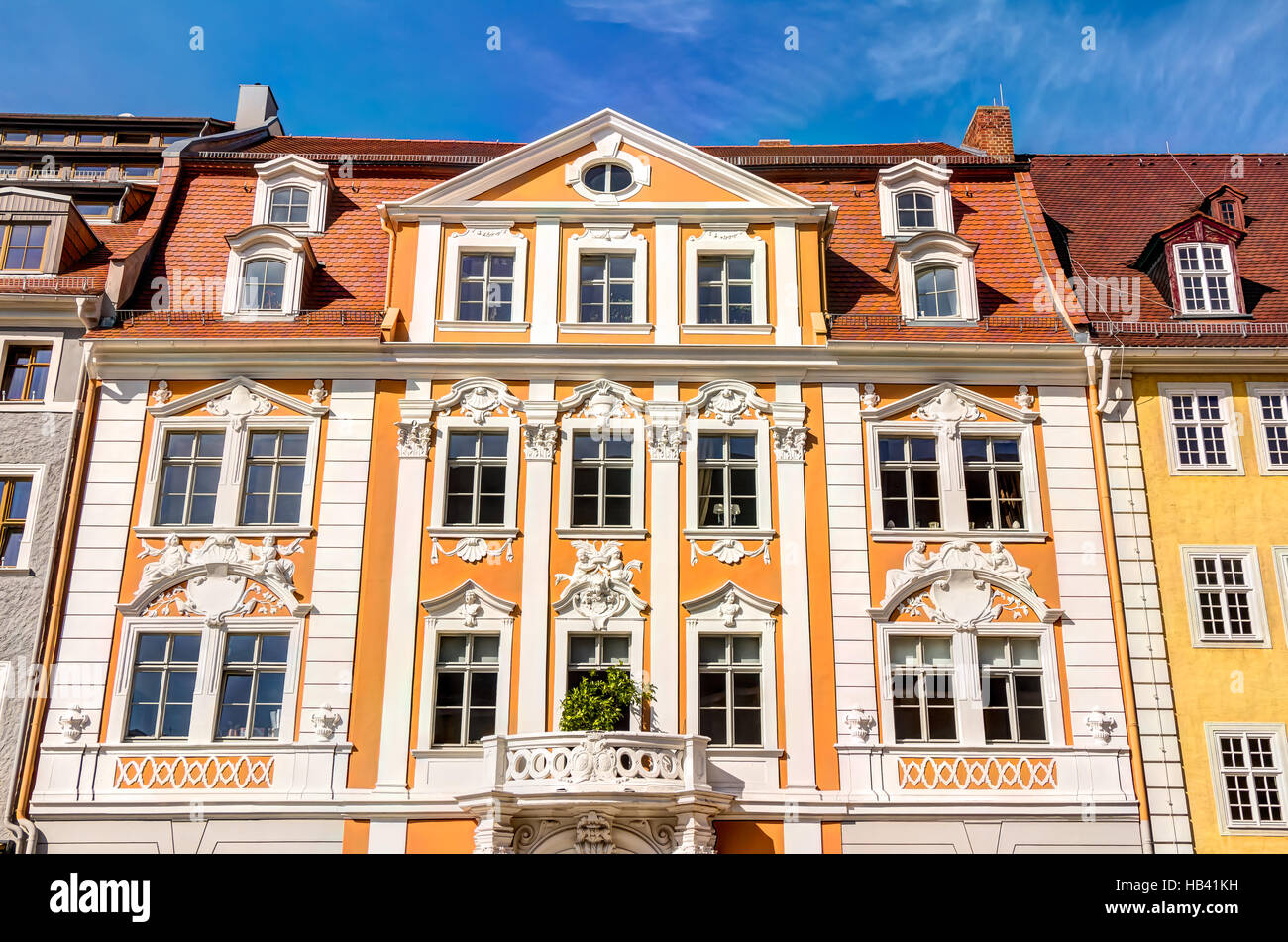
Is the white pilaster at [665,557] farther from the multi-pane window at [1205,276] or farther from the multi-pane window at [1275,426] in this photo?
the multi-pane window at [1275,426]

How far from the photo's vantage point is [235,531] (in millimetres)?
22891

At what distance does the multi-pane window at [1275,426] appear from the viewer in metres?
23.7

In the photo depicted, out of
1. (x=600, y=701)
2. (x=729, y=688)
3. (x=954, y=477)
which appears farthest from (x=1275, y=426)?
(x=600, y=701)

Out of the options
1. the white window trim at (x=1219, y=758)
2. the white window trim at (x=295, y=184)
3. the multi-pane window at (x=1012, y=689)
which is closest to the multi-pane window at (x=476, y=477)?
the white window trim at (x=295, y=184)

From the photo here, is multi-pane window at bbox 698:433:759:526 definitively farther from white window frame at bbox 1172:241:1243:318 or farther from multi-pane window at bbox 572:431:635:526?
white window frame at bbox 1172:241:1243:318

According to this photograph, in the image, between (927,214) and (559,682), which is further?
(927,214)

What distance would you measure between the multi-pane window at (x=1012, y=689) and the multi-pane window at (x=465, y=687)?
8.51 m

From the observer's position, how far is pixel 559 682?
21953 millimetres

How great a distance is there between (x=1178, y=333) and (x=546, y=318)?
1222cm

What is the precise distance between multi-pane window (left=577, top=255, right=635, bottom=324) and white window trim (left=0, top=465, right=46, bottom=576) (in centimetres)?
1039

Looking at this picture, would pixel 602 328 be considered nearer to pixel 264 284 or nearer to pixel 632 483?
pixel 632 483

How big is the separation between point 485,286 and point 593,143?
12.7 ft

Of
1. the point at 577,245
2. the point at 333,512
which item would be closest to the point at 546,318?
the point at 577,245
